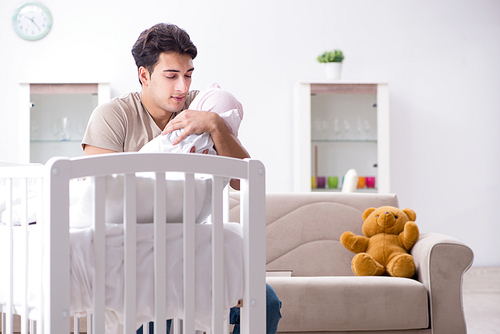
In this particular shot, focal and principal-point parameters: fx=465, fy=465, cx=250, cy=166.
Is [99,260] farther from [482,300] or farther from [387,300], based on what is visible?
[482,300]

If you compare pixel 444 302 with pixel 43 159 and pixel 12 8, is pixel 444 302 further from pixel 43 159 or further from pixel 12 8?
pixel 12 8

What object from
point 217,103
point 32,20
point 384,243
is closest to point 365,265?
point 384,243

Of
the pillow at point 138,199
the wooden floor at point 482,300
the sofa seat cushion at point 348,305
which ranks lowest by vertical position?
the wooden floor at point 482,300

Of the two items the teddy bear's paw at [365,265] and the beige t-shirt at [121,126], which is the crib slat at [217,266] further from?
the teddy bear's paw at [365,265]

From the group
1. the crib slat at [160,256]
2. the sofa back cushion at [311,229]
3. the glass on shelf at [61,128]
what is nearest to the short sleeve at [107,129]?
the crib slat at [160,256]

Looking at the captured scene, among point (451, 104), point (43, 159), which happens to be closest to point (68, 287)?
point (43, 159)

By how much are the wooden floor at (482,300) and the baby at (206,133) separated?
1.84 meters

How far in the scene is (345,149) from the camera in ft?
11.5

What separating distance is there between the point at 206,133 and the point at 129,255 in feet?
1.30

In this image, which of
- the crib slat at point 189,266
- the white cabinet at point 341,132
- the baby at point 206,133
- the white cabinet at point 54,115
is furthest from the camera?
the white cabinet at point 341,132

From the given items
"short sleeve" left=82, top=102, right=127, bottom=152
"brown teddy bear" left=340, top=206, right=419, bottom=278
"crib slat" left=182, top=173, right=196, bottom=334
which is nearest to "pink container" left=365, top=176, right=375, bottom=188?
"brown teddy bear" left=340, top=206, right=419, bottom=278

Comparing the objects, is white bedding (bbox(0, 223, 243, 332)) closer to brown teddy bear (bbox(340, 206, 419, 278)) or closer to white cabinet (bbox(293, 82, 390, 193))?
brown teddy bear (bbox(340, 206, 419, 278))

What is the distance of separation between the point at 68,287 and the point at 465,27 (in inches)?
156

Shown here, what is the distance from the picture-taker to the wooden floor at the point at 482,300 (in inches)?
95.0
